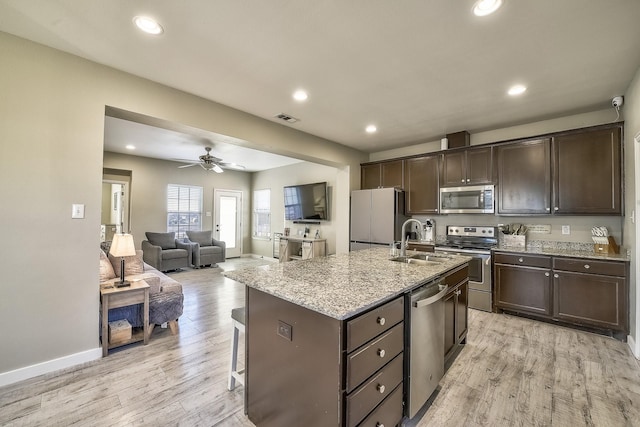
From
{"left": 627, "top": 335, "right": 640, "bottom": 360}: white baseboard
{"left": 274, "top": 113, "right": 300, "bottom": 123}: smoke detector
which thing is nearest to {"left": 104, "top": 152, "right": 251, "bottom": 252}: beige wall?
{"left": 274, "top": 113, "right": 300, "bottom": 123}: smoke detector

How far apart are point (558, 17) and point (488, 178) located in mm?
2369

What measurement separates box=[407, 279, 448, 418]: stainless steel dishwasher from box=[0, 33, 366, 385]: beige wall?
267 centimetres

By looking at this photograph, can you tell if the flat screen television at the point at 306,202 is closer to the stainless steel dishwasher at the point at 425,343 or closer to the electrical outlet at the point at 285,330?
the stainless steel dishwasher at the point at 425,343

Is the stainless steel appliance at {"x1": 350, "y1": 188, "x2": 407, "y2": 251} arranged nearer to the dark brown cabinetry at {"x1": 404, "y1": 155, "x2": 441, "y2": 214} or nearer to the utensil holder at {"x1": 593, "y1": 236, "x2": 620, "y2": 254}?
the dark brown cabinetry at {"x1": 404, "y1": 155, "x2": 441, "y2": 214}

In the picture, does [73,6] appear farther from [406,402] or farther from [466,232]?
[466,232]

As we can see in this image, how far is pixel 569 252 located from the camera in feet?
10.6

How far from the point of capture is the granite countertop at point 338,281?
1.23 meters

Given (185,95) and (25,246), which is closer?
(25,246)

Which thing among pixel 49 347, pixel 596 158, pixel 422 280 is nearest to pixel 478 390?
pixel 422 280

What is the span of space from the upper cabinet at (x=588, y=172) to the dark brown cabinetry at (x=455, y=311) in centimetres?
190

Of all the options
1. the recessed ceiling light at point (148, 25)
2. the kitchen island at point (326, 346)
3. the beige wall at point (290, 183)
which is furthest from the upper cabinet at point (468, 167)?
the recessed ceiling light at point (148, 25)

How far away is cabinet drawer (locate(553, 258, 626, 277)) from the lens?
2.78 m

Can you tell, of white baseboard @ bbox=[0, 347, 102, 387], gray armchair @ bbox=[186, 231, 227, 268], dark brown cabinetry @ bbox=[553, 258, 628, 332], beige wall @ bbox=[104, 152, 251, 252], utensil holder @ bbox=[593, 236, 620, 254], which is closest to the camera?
white baseboard @ bbox=[0, 347, 102, 387]

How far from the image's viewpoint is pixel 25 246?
6.77ft
